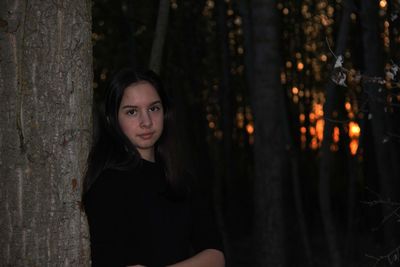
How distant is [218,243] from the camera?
3.45 metres

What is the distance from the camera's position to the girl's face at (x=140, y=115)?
324cm

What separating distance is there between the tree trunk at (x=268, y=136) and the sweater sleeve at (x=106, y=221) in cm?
413

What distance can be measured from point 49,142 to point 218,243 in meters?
1.16

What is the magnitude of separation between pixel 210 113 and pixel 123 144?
1667 centimetres

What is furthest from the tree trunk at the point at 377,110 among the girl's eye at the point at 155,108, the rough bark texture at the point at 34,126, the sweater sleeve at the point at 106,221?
the rough bark texture at the point at 34,126

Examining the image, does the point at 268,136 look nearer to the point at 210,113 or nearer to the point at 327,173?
the point at 327,173

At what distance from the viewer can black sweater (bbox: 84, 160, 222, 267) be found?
302 centimetres

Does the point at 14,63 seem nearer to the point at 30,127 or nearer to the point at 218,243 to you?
the point at 30,127

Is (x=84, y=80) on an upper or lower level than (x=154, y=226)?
upper

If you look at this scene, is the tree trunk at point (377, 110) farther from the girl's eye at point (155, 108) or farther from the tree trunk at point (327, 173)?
the girl's eye at point (155, 108)

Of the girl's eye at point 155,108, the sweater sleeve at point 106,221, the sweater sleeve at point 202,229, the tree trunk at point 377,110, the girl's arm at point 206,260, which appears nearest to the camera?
the sweater sleeve at point 106,221

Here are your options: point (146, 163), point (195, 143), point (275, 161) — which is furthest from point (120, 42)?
point (146, 163)

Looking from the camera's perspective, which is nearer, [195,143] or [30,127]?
[30,127]

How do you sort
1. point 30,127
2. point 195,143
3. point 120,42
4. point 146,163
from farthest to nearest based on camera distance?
point 195,143, point 120,42, point 146,163, point 30,127
